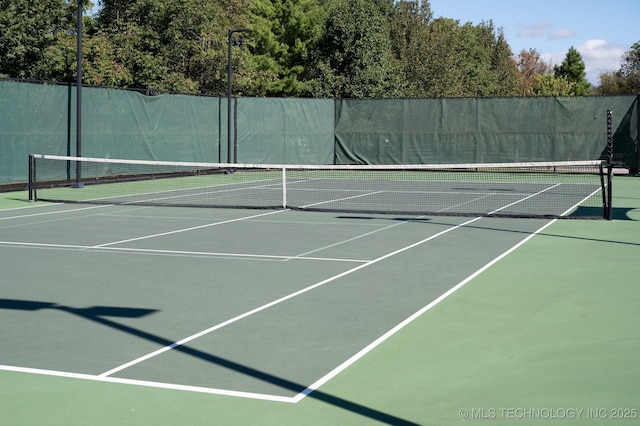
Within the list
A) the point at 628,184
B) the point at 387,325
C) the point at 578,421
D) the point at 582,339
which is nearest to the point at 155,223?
the point at 387,325

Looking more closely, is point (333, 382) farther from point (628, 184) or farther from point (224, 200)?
point (628, 184)

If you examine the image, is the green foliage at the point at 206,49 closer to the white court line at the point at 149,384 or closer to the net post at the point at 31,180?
the net post at the point at 31,180

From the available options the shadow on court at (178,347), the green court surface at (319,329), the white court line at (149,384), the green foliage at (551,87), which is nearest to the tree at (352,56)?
the green court surface at (319,329)

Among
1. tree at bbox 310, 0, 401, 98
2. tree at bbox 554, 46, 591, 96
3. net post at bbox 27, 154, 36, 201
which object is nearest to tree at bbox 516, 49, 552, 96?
tree at bbox 554, 46, 591, 96

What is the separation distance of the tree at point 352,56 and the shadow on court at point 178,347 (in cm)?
3200

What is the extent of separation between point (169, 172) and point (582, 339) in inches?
879

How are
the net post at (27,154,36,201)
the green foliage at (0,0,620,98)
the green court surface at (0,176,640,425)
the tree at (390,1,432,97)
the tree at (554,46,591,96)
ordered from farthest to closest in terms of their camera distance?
the tree at (554,46,591,96) < the tree at (390,1,432,97) < the green foliage at (0,0,620,98) < the net post at (27,154,36,201) < the green court surface at (0,176,640,425)

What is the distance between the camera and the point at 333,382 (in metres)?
5.84

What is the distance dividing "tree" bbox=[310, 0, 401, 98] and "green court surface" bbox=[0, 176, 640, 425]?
2657cm

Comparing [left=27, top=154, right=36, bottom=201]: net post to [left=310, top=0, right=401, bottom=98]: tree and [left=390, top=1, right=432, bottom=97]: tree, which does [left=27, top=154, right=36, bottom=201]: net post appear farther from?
[left=390, top=1, right=432, bottom=97]: tree

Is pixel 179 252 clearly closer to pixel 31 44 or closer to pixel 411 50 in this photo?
pixel 31 44

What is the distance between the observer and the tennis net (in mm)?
18375

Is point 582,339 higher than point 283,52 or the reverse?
the reverse

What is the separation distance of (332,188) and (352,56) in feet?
54.9
